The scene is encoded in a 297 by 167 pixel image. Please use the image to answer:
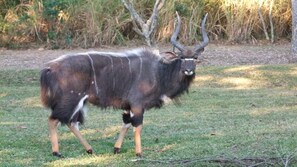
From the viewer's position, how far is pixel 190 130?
11.0 meters

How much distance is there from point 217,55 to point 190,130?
36.3 ft

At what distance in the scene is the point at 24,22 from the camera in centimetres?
→ 2384

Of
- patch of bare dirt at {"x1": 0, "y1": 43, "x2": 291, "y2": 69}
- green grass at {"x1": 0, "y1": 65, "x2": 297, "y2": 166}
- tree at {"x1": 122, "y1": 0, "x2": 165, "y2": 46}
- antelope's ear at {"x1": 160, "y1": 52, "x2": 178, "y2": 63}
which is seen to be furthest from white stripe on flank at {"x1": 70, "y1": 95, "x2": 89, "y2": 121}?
tree at {"x1": 122, "y1": 0, "x2": 165, "y2": 46}

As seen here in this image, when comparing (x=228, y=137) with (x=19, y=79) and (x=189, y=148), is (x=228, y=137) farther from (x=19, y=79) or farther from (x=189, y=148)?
(x=19, y=79)

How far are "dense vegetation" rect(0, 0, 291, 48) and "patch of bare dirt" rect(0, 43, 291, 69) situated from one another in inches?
30.3

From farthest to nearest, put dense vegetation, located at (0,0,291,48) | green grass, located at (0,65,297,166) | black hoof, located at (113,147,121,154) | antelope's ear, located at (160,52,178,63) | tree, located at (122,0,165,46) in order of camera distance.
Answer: dense vegetation, located at (0,0,291,48), tree, located at (122,0,165,46), antelope's ear, located at (160,52,178,63), black hoof, located at (113,147,121,154), green grass, located at (0,65,297,166)

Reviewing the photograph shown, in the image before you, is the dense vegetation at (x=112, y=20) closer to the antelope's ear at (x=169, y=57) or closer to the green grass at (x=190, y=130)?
the green grass at (x=190, y=130)

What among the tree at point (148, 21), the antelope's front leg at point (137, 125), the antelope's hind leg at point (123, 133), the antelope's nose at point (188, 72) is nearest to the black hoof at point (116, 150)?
the antelope's hind leg at point (123, 133)

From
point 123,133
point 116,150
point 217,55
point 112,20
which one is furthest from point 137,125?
point 112,20

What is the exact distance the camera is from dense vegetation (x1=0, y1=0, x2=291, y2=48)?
23.5m

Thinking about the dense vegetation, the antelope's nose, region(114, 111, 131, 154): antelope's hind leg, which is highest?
the antelope's nose

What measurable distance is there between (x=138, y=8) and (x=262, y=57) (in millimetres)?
4892

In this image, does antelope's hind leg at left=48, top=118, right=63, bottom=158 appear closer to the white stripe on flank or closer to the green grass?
the green grass

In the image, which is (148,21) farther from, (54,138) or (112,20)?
(54,138)
